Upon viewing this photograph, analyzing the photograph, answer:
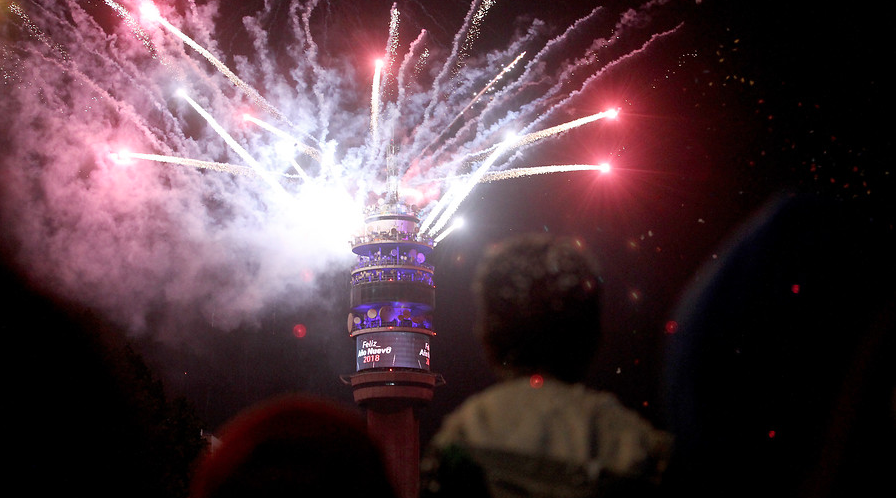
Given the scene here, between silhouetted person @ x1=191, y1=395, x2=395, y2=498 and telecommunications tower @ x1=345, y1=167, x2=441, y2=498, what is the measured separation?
208 feet

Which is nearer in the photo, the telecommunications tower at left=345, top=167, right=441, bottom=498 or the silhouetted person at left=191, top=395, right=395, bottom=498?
the silhouetted person at left=191, top=395, right=395, bottom=498

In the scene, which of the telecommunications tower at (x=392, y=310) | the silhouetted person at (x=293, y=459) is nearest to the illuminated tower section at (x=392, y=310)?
the telecommunications tower at (x=392, y=310)

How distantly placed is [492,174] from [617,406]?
146 ft

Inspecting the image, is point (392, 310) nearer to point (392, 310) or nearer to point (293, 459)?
point (392, 310)

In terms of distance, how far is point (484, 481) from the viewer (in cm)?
460

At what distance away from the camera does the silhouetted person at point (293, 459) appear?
130 inches

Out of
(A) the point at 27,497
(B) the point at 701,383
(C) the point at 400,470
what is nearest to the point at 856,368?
(B) the point at 701,383

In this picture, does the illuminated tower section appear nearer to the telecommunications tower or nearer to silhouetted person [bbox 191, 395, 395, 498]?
the telecommunications tower

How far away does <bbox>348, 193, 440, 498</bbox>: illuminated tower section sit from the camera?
2675 inches

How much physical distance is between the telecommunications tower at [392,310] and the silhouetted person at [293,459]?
208 feet

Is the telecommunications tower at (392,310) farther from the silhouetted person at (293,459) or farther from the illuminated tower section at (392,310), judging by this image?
the silhouetted person at (293,459)

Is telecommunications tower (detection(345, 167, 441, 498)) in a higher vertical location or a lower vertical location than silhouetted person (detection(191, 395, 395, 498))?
higher

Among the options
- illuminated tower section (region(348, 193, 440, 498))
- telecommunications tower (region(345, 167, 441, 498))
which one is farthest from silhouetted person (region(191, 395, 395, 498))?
illuminated tower section (region(348, 193, 440, 498))

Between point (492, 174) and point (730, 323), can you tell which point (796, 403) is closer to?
point (730, 323)
